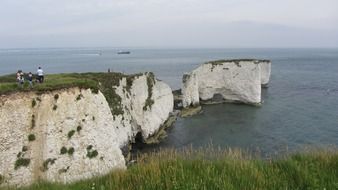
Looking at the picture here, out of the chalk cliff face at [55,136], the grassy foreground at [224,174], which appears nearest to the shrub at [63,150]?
the chalk cliff face at [55,136]

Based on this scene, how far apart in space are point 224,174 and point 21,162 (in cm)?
1612

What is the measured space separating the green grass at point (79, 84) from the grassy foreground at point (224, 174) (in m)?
14.6

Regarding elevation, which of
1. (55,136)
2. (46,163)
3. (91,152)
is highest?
(55,136)

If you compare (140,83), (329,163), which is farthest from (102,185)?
(140,83)

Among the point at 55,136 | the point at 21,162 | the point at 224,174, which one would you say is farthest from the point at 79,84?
the point at 224,174

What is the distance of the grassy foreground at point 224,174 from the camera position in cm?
745

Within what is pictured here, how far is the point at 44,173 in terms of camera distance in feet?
68.1

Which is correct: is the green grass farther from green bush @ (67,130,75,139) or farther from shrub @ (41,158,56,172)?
shrub @ (41,158,56,172)

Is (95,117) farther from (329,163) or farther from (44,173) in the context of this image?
(329,163)

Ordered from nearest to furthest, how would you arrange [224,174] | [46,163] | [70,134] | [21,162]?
[224,174] < [21,162] < [46,163] < [70,134]

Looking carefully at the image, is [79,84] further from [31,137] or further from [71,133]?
[31,137]

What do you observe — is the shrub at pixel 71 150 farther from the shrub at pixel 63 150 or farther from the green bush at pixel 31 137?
the green bush at pixel 31 137

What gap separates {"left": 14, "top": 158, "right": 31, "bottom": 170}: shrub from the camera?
2022 cm

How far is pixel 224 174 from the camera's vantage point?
790 centimetres
